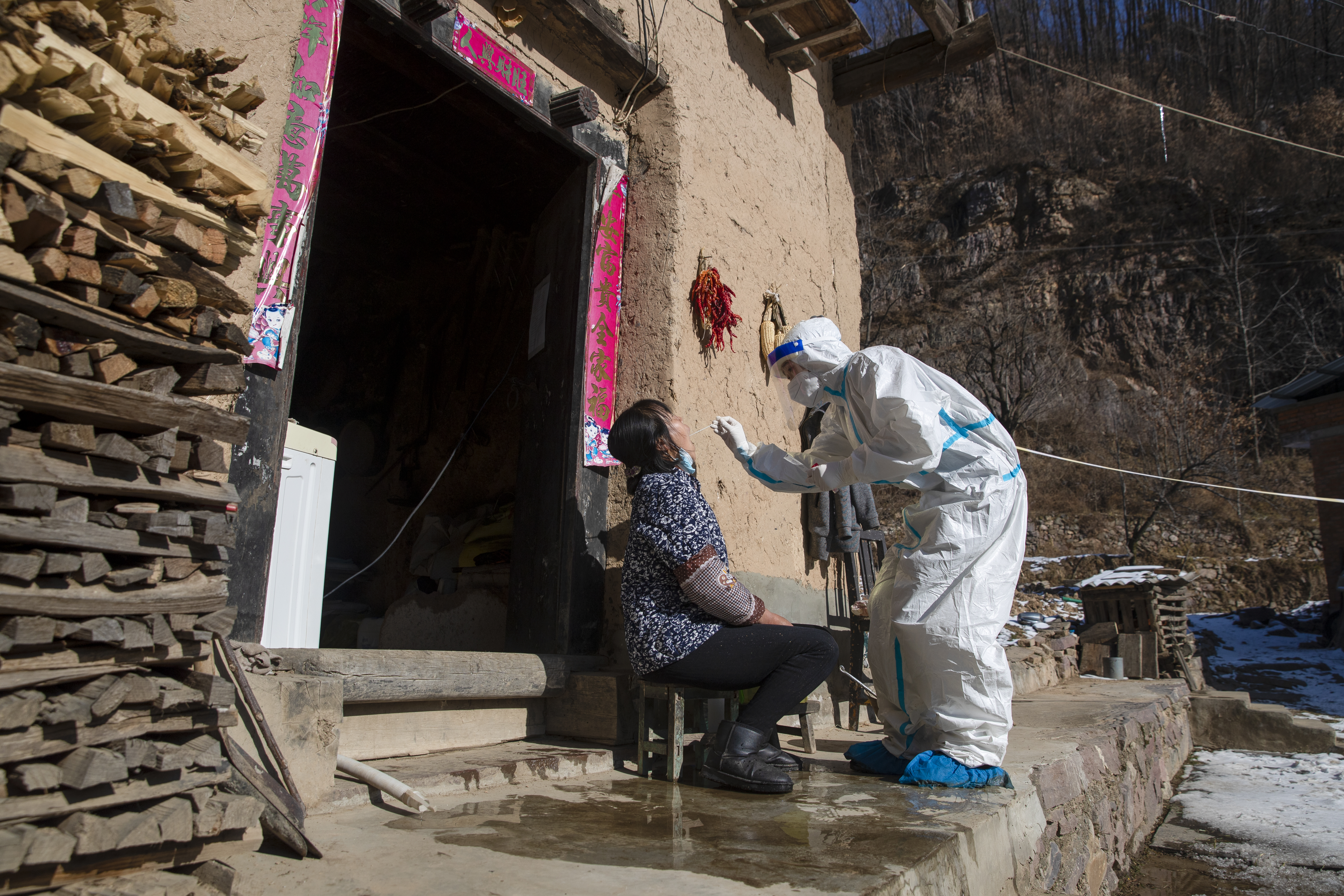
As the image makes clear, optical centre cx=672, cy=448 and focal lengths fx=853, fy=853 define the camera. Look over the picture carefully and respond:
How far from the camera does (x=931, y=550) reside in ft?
8.80

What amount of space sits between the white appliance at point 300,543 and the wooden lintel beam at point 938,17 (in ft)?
12.5

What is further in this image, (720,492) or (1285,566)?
(1285,566)

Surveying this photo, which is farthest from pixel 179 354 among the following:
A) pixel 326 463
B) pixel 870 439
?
pixel 870 439

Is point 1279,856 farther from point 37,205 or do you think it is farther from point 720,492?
point 37,205

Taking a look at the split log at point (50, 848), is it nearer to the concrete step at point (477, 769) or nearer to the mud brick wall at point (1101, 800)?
the concrete step at point (477, 769)

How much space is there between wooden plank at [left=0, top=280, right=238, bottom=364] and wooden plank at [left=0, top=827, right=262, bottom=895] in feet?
2.80

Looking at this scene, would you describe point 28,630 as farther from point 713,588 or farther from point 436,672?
point 713,588

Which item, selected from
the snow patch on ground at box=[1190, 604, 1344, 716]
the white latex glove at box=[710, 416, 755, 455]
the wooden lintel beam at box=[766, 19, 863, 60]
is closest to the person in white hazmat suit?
the white latex glove at box=[710, 416, 755, 455]

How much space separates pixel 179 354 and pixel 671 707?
171 centimetres

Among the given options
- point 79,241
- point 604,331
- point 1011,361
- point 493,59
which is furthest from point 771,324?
point 1011,361

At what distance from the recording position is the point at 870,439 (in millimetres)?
2793

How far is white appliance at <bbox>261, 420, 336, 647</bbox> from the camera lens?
2.80 m

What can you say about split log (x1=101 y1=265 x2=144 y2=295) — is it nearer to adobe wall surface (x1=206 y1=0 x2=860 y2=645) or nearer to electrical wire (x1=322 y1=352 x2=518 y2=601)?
adobe wall surface (x1=206 y1=0 x2=860 y2=645)

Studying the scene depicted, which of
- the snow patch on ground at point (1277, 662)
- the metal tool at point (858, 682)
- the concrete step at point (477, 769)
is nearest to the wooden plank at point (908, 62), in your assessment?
the metal tool at point (858, 682)
